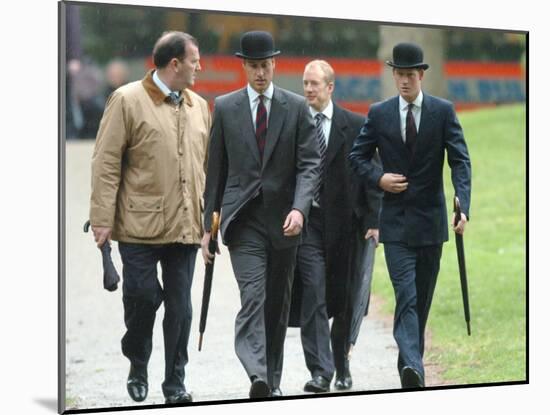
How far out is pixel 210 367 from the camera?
9.91 metres

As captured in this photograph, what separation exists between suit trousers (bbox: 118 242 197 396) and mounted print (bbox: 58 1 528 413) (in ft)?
0.04

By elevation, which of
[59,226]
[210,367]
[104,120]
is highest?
[104,120]

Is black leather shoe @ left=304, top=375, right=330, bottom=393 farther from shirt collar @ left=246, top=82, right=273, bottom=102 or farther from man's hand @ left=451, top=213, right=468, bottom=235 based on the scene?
shirt collar @ left=246, top=82, right=273, bottom=102

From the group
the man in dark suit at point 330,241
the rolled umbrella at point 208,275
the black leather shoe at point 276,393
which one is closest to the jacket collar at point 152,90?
the rolled umbrella at point 208,275

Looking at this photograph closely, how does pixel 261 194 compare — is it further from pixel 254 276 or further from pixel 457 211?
pixel 457 211

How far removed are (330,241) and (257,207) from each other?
687 mm

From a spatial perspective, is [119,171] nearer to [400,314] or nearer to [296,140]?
[296,140]

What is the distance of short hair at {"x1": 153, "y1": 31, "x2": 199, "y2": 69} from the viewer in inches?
383

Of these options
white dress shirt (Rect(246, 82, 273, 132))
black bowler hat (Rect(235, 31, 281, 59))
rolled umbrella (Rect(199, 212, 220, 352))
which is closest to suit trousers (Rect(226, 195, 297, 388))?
rolled umbrella (Rect(199, 212, 220, 352))

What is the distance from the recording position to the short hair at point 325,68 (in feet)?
33.5

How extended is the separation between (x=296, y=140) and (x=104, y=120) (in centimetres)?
128

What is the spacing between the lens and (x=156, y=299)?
9.70m

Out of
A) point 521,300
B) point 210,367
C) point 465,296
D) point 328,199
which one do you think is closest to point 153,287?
point 210,367

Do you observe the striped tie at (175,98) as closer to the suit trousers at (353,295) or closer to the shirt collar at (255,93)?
the shirt collar at (255,93)
